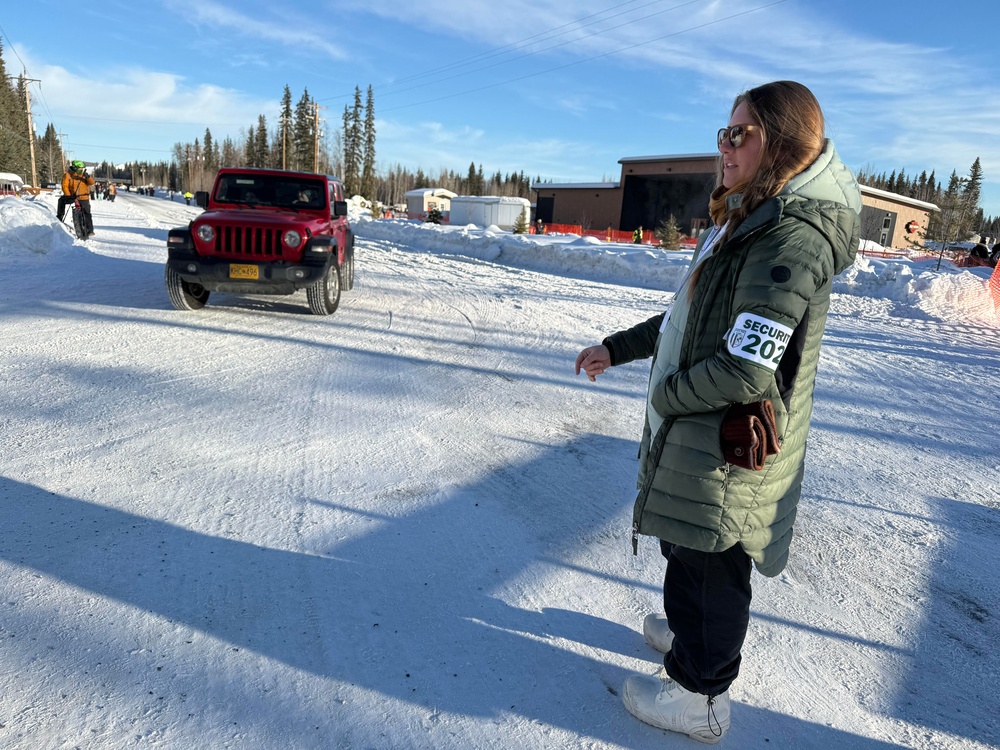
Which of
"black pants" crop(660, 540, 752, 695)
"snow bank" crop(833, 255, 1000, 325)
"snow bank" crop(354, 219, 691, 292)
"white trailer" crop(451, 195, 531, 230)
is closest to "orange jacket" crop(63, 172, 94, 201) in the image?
"snow bank" crop(354, 219, 691, 292)

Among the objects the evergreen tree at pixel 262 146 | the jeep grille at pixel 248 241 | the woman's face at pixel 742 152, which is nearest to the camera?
the woman's face at pixel 742 152

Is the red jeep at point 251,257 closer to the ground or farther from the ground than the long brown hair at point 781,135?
closer to the ground

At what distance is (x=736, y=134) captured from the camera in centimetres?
177

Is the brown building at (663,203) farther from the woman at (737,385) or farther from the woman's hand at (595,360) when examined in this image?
the woman at (737,385)

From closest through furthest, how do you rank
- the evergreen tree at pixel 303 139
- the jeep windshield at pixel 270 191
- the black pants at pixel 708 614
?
the black pants at pixel 708 614 < the jeep windshield at pixel 270 191 < the evergreen tree at pixel 303 139

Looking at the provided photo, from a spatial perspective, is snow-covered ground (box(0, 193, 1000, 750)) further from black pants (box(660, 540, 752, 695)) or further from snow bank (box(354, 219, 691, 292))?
snow bank (box(354, 219, 691, 292))

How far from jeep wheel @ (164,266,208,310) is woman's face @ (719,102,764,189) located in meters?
6.61

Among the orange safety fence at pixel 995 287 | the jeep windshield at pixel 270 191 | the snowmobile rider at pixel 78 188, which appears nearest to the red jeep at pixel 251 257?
the jeep windshield at pixel 270 191

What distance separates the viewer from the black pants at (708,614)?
1.87 metres

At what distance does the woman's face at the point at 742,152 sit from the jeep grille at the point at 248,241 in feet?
19.8

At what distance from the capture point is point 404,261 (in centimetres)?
1540

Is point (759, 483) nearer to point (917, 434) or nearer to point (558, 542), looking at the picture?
point (558, 542)

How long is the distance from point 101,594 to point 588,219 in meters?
48.9

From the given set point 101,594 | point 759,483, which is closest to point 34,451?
point 101,594
